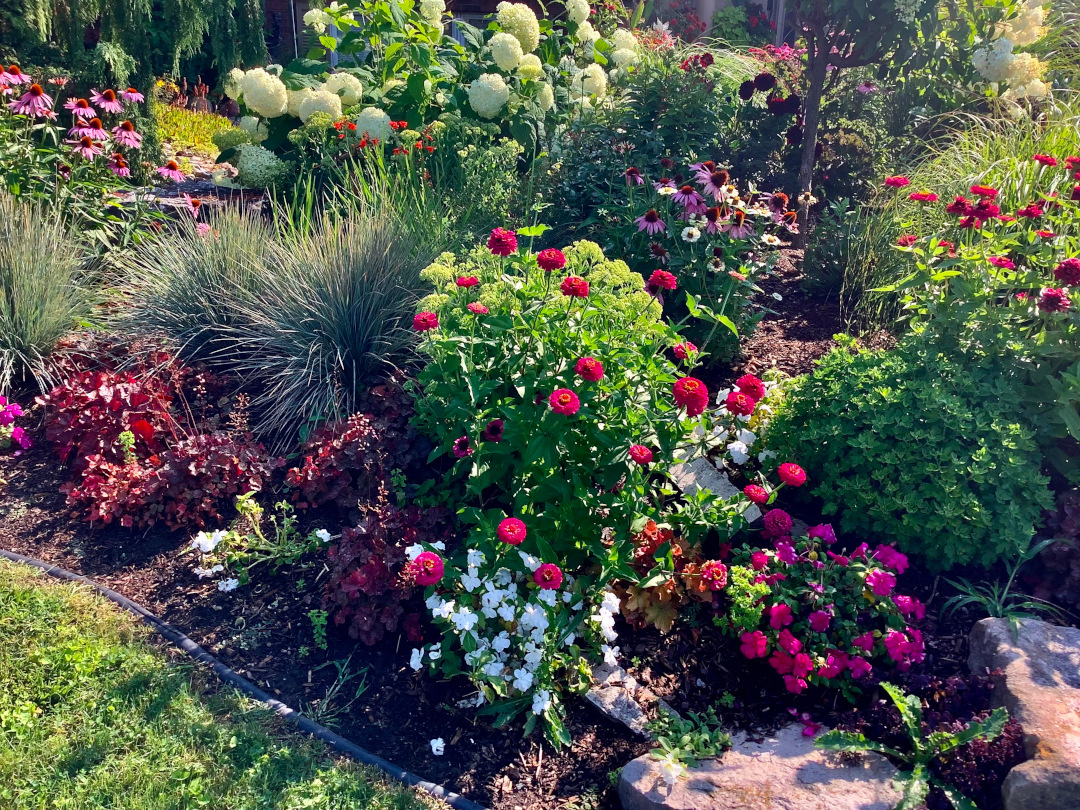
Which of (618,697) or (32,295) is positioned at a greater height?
(32,295)

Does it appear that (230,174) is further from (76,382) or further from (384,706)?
(384,706)

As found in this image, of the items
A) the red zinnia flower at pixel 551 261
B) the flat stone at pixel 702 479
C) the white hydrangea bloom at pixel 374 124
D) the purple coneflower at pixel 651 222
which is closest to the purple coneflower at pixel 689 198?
the purple coneflower at pixel 651 222

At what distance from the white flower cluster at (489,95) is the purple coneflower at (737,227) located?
2.39m

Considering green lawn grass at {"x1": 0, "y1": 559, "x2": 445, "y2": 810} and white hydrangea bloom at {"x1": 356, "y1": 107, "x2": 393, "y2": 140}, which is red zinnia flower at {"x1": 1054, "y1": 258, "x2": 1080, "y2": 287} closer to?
green lawn grass at {"x1": 0, "y1": 559, "x2": 445, "y2": 810}

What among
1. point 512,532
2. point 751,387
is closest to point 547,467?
point 512,532

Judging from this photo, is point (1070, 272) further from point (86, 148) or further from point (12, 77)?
point (12, 77)

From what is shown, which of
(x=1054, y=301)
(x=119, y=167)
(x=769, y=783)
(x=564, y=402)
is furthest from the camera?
(x=119, y=167)

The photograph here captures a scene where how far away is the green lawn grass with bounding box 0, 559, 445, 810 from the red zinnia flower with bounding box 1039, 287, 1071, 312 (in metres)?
2.81

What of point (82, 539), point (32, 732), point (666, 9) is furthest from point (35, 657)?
point (666, 9)

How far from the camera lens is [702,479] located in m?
3.40

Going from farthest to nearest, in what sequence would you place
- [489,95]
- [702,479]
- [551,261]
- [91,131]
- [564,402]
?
[489,95]
[91,131]
[702,479]
[551,261]
[564,402]

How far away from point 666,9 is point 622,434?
40.6 ft

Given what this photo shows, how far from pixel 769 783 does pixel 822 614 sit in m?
0.57

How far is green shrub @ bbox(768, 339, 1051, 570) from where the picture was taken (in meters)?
2.96
